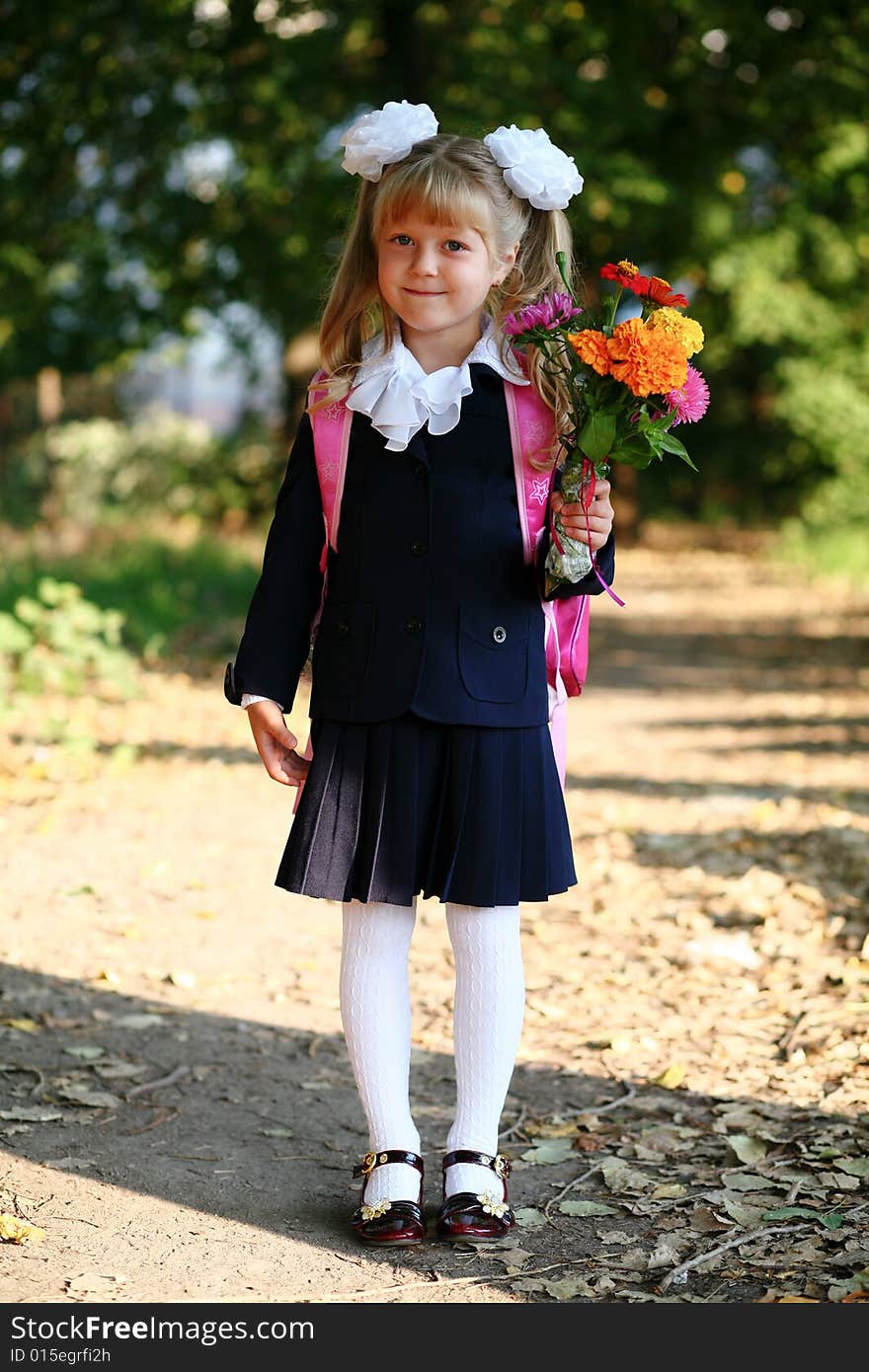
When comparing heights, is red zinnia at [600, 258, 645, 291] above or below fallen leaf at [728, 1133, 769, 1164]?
above

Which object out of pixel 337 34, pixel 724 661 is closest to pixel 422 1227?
pixel 724 661

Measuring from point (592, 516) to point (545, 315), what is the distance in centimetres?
33

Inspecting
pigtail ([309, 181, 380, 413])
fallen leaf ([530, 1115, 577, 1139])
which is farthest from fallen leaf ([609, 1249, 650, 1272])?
pigtail ([309, 181, 380, 413])

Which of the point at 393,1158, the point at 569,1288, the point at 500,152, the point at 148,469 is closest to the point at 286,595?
the point at 500,152

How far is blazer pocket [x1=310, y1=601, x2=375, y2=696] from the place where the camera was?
8.70ft

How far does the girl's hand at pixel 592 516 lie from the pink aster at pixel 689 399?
0.17 m

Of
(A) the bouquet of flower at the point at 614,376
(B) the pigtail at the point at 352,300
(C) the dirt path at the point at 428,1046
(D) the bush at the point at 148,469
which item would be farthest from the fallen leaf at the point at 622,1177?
(D) the bush at the point at 148,469

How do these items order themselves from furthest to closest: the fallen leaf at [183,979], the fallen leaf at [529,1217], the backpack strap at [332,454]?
the fallen leaf at [183,979], the fallen leaf at [529,1217], the backpack strap at [332,454]

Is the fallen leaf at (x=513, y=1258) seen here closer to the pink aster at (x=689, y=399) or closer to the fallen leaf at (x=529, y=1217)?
the fallen leaf at (x=529, y=1217)

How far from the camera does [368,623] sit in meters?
2.65

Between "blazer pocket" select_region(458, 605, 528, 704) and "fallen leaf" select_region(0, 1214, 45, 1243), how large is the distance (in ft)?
3.79

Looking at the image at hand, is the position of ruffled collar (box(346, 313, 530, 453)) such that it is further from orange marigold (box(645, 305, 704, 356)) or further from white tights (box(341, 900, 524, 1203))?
white tights (box(341, 900, 524, 1203))

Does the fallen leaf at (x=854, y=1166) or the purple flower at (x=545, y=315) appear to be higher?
the purple flower at (x=545, y=315)

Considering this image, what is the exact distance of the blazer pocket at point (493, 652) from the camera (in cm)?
263
